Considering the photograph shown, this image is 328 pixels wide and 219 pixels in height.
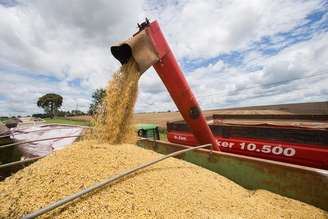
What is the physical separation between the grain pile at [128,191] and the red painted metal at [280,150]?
1.57 metres

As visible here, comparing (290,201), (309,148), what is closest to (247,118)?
(309,148)

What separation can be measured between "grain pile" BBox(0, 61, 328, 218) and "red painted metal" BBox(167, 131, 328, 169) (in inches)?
61.8

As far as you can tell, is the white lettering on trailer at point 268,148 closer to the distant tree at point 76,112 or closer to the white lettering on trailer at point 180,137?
the white lettering on trailer at point 180,137

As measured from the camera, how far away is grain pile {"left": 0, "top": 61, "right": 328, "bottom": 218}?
1955 millimetres

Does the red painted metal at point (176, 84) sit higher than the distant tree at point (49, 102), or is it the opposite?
the distant tree at point (49, 102)

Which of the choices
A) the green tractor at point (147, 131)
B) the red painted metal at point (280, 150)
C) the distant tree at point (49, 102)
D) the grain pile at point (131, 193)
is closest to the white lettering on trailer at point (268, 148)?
the red painted metal at point (280, 150)

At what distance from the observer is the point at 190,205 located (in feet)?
7.02

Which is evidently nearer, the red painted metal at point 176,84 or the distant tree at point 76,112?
the red painted metal at point 176,84

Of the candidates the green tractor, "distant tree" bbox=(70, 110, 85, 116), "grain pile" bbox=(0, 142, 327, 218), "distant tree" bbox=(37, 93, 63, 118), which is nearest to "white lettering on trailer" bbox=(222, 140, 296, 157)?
"grain pile" bbox=(0, 142, 327, 218)

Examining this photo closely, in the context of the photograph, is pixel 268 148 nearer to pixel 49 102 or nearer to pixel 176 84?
pixel 176 84

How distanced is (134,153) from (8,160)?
2902 mm

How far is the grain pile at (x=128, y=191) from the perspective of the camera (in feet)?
6.41

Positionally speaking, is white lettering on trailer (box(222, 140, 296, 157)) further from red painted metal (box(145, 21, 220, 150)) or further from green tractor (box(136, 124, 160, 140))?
green tractor (box(136, 124, 160, 140))

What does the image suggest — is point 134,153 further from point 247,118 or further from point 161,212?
point 247,118
